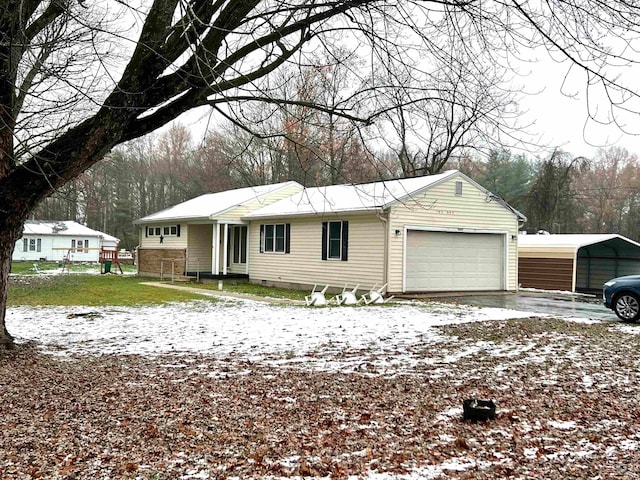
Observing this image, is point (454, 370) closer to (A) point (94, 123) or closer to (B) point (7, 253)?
(A) point (94, 123)

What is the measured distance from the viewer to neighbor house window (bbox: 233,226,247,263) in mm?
23297

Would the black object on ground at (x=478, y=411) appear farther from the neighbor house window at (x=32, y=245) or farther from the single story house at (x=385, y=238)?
the neighbor house window at (x=32, y=245)

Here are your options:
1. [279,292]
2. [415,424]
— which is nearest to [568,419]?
[415,424]

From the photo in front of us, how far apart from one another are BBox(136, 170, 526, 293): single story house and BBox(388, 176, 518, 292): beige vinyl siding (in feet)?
0.10

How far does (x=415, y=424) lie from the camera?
4.68 metres

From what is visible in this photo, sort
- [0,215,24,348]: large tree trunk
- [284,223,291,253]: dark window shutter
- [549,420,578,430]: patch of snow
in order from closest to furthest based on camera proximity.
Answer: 1. [549,420,578,430]: patch of snow
2. [0,215,24,348]: large tree trunk
3. [284,223,291,253]: dark window shutter

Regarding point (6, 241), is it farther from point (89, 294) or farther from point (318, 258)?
point (318, 258)

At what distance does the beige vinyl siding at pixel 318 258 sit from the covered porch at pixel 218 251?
92 centimetres

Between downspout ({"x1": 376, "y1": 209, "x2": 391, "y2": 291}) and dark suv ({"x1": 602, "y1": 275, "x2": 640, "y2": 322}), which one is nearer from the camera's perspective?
dark suv ({"x1": 602, "y1": 275, "x2": 640, "y2": 322})

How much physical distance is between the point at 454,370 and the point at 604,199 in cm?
3701

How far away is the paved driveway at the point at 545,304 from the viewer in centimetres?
1324

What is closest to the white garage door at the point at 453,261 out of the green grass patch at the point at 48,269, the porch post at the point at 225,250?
the porch post at the point at 225,250

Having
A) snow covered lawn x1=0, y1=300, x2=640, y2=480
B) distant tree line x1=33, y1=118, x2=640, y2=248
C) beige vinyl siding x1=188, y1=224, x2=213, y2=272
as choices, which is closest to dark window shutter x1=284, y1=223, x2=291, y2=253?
beige vinyl siding x1=188, y1=224, x2=213, y2=272

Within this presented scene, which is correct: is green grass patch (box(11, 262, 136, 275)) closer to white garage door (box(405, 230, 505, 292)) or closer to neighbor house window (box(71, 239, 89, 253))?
neighbor house window (box(71, 239, 89, 253))
